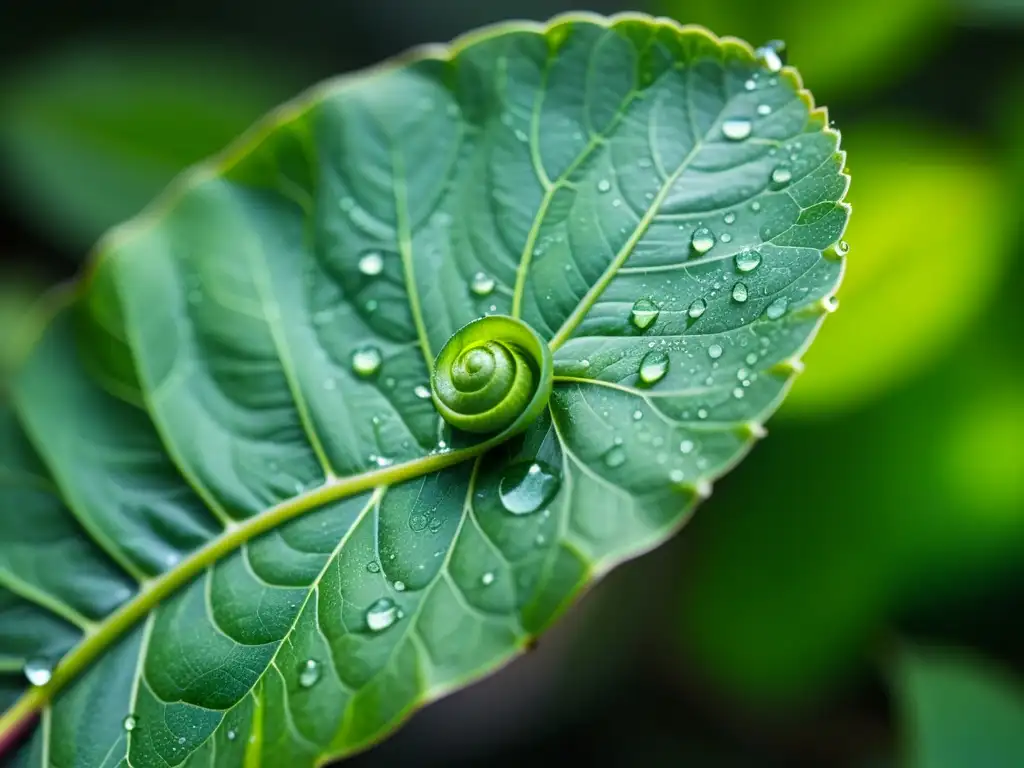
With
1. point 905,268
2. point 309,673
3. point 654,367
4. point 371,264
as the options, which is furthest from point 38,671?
point 905,268

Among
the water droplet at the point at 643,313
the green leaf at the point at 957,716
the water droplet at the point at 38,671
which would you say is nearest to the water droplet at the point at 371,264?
the water droplet at the point at 643,313

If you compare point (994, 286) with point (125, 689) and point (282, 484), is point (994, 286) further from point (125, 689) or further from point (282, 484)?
point (125, 689)

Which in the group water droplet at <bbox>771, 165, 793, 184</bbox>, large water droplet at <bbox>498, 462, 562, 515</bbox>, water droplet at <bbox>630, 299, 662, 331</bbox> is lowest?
large water droplet at <bbox>498, 462, 562, 515</bbox>

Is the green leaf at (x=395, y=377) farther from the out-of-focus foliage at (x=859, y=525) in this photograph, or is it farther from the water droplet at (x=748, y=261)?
the out-of-focus foliage at (x=859, y=525)

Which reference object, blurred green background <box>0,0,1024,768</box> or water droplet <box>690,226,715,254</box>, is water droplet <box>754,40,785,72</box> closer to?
water droplet <box>690,226,715,254</box>

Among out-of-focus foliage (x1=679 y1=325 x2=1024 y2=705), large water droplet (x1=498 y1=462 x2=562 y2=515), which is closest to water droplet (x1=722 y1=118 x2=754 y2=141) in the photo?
large water droplet (x1=498 y1=462 x2=562 y2=515)

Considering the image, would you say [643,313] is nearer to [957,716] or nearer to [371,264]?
[371,264]

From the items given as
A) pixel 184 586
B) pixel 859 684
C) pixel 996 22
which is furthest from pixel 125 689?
pixel 996 22
